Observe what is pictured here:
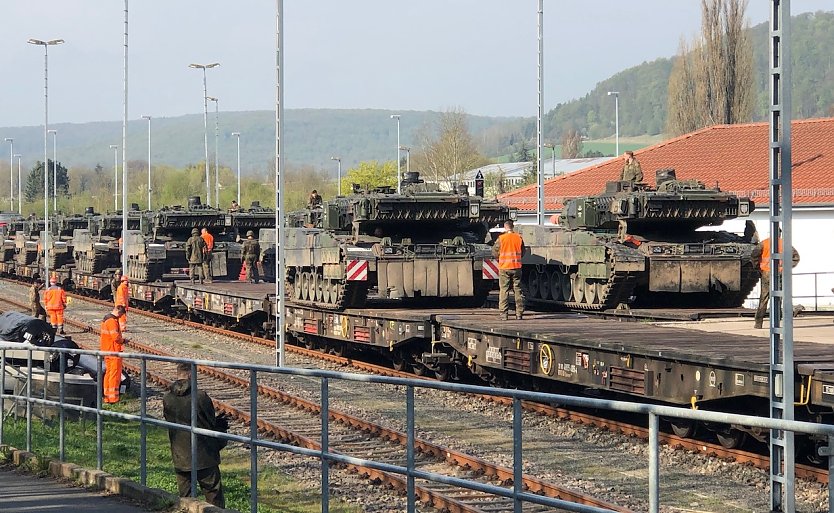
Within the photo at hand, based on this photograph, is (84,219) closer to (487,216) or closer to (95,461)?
(487,216)

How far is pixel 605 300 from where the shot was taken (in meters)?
24.2

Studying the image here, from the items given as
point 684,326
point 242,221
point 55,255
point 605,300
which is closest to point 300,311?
point 605,300

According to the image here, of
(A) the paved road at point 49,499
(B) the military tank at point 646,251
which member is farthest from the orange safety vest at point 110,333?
(B) the military tank at point 646,251

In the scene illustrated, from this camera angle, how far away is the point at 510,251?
67.0 ft

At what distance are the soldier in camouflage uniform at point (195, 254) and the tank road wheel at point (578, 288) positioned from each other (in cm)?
1398

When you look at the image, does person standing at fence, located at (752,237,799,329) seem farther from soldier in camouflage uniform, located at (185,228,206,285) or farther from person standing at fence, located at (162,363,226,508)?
soldier in camouflage uniform, located at (185,228,206,285)

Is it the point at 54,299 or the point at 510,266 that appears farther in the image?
the point at 54,299

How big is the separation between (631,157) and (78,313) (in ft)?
63.6

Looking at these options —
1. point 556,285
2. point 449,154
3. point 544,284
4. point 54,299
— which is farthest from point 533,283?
point 449,154

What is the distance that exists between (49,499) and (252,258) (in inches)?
1046

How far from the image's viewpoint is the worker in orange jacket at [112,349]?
18.3m

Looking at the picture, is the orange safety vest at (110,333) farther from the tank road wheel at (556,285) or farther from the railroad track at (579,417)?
the tank road wheel at (556,285)

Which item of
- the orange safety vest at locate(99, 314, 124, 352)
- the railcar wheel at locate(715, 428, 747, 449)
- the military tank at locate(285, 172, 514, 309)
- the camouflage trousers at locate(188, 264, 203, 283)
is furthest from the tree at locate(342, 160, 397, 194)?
the railcar wheel at locate(715, 428, 747, 449)

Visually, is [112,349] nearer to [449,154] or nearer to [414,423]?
[414,423]
